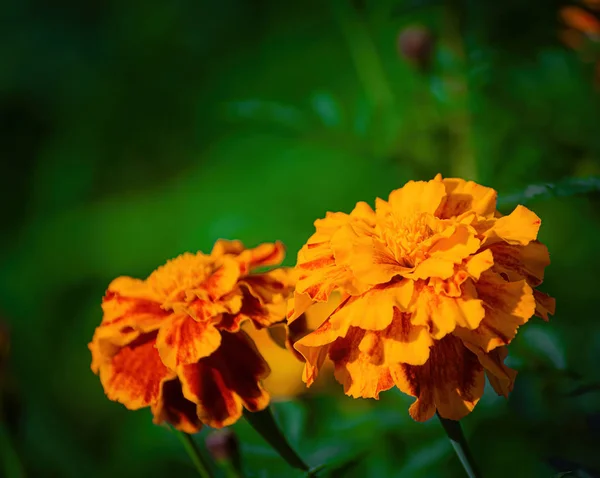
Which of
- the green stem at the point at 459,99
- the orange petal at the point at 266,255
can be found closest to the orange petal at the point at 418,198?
the orange petal at the point at 266,255

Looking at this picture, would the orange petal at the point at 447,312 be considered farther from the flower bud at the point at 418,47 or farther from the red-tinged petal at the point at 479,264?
the flower bud at the point at 418,47

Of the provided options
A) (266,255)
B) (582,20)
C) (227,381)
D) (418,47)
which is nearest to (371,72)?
(418,47)

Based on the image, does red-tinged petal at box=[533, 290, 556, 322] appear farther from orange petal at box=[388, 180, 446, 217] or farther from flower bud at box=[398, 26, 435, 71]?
flower bud at box=[398, 26, 435, 71]

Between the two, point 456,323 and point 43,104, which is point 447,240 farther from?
point 43,104

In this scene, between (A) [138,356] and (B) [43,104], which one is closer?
(A) [138,356]

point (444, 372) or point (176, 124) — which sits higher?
point (444, 372)

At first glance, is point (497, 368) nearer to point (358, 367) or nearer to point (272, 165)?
point (358, 367)

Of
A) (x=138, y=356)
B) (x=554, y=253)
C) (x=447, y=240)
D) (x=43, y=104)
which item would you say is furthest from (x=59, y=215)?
(x=447, y=240)
